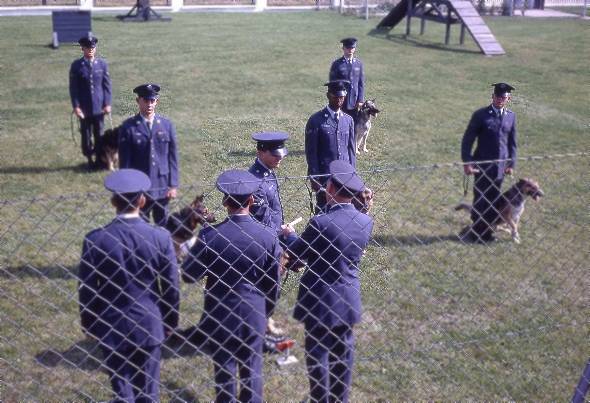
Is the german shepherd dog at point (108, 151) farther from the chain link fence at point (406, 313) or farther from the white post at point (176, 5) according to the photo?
the white post at point (176, 5)

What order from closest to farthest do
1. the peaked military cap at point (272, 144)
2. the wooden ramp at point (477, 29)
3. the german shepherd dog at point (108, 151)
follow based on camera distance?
the peaked military cap at point (272, 144)
the german shepherd dog at point (108, 151)
the wooden ramp at point (477, 29)

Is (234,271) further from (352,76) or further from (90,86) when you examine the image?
(352,76)

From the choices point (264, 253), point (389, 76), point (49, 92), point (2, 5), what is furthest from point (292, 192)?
point (2, 5)

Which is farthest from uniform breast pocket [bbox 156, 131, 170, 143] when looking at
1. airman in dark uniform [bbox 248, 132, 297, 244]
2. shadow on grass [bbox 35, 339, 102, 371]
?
shadow on grass [bbox 35, 339, 102, 371]

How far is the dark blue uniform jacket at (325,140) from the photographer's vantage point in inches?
284

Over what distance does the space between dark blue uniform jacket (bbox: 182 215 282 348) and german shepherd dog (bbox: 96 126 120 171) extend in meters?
5.74

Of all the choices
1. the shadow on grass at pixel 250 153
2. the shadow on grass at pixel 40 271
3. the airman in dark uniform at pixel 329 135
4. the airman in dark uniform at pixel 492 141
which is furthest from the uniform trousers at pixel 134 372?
the shadow on grass at pixel 250 153

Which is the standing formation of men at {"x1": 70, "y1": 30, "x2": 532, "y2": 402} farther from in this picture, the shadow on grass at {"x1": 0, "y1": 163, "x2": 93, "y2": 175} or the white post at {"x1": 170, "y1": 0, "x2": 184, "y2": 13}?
the white post at {"x1": 170, "y1": 0, "x2": 184, "y2": 13}

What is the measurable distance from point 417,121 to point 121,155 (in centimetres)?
794

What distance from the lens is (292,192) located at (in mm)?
8516

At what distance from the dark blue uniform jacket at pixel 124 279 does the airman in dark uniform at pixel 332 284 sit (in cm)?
93

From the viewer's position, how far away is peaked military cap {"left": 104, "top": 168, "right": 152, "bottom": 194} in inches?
155

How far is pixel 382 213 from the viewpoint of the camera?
8289mm

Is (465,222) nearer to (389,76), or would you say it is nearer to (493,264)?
(493,264)
